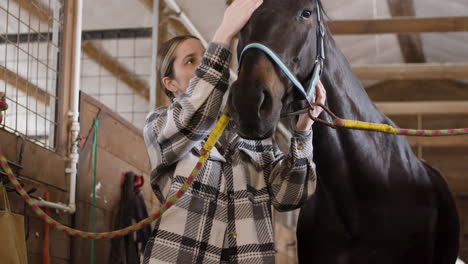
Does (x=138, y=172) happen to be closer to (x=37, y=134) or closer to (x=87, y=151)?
(x=87, y=151)

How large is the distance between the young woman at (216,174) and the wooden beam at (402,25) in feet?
10.8

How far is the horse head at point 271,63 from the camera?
4.95 ft

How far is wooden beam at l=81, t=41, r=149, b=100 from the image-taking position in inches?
198

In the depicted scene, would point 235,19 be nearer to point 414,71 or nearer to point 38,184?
point 38,184

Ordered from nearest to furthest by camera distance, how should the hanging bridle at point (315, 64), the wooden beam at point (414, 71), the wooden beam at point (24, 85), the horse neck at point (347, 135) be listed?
the hanging bridle at point (315, 64)
the horse neck at point (347, 135)
the wooden beam at point (24, 85)
the wooden beam at point (414, 71)

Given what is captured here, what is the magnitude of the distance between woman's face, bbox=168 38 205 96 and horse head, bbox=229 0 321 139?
0.17m

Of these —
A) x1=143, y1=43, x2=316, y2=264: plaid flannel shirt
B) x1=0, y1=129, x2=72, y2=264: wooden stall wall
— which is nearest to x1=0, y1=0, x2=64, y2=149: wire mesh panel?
x1=0, y1=129, x2=72, y2=264: wooden stall wall

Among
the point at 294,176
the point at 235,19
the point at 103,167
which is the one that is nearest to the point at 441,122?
the point at 103,167

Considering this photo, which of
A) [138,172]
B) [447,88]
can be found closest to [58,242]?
[138,172]

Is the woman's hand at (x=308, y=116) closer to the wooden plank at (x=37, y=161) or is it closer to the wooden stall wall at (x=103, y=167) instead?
the wooden plank at (x=37, y=161)

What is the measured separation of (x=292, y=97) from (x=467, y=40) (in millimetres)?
5840

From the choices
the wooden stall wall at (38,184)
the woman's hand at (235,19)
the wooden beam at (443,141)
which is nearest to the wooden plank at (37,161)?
the wooden stall wall at (38,184)

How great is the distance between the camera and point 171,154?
1613 millimetres

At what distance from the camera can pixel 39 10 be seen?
2873 millimetres
